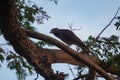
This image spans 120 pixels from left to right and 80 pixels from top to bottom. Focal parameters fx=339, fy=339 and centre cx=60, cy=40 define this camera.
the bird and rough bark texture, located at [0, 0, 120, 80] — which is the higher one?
the bird

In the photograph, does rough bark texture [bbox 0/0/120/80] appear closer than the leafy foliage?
Yes

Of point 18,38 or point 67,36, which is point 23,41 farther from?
point 67,36

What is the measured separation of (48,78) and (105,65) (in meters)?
2.05

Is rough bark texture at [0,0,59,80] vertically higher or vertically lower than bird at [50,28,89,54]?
lower

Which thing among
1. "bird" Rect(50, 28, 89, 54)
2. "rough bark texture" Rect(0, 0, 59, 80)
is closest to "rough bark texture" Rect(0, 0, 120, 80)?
"rough bark texture" Rect(0, 0, 59, 80)

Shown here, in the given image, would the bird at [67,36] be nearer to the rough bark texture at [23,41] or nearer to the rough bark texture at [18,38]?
the rough bark texture at [23,41]

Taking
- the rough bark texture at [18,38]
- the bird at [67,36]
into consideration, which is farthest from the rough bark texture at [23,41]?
the bird at [67,36]

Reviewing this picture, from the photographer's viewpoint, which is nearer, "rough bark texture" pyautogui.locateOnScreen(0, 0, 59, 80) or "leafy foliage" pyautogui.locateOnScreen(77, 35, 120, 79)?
"rough bark texture" pyautogui.locateOnScreen(0, 0, 59, 80)

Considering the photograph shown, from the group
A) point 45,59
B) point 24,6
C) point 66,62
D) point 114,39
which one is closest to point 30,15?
point 24,6

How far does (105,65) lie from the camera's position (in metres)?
5.88

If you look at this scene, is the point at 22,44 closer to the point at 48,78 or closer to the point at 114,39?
the point at 48,78

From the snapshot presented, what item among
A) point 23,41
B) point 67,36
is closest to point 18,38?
point 23,41

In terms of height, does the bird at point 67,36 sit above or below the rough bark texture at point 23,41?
above

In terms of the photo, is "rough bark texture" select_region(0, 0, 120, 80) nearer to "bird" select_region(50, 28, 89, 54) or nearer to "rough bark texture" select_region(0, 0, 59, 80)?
"rough bark texture" select_region(0, 0, 59, 80)
